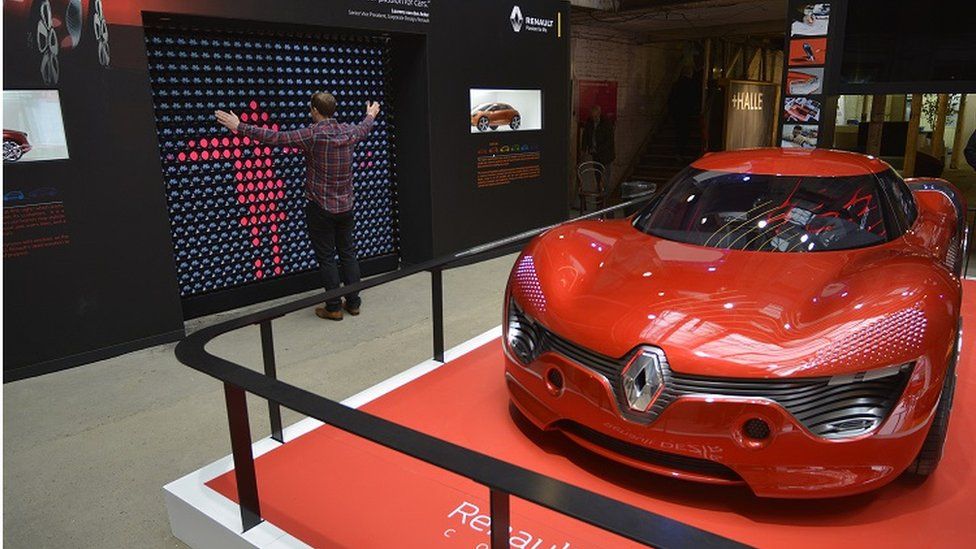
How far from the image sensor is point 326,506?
2.25m

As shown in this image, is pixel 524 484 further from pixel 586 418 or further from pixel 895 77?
pixel 895 77

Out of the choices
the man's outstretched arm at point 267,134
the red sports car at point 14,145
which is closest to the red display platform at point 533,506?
the man's outstretched arm at point 267,134

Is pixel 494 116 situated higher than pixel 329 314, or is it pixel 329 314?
pixel 494 116

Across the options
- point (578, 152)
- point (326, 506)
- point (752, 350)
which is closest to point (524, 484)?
point (752, 350)

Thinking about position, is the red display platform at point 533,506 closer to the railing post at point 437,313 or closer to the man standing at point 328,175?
the railing post at point 437,313

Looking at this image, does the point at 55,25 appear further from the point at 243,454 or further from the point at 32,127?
the point at 243,454

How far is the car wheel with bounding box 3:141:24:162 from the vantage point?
3775 mm

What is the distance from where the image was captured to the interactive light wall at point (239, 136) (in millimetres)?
4953

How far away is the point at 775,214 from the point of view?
273 centimetres

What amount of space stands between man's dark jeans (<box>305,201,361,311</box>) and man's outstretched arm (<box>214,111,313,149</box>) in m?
0.48

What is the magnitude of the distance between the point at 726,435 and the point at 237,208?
453 cm

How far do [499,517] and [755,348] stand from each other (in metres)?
0.91

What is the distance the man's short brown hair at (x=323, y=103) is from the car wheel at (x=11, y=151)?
178 cm

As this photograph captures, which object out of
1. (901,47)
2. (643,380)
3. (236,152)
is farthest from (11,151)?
(901,47)
